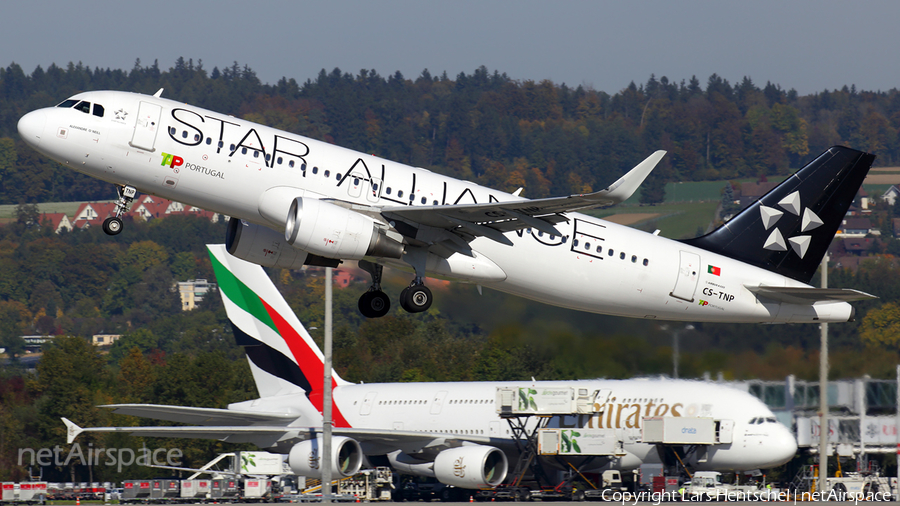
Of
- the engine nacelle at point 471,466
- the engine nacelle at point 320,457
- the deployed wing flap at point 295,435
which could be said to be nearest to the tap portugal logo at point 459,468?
the engine nacelle at point 471,466

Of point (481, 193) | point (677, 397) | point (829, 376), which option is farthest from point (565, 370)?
point (481, 193)

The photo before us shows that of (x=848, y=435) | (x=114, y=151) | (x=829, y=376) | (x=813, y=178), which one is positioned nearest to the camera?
(x=114, y=151)

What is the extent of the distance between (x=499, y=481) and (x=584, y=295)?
14049 millimetres

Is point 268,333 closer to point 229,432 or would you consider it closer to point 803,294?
point 229,432

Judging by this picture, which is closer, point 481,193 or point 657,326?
point 481,193

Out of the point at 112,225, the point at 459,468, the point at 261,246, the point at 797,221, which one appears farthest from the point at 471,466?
the point at 112,225

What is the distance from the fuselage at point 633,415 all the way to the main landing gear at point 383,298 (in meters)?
13.9

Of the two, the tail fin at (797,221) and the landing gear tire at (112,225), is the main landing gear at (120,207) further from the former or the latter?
the tail fin at (797,221)

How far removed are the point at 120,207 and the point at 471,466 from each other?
18293mm

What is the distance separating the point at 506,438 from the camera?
4472 centimetres

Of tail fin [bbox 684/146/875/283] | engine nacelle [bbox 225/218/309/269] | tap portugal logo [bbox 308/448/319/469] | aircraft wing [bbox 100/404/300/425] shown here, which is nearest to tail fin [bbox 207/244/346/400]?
aircraft wing [bbox 100/404/300/425]

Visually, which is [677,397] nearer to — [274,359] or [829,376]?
[829,376]

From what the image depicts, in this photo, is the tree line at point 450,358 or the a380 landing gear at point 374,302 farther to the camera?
the tree line at point 450,358

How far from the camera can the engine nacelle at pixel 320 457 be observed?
146ft
